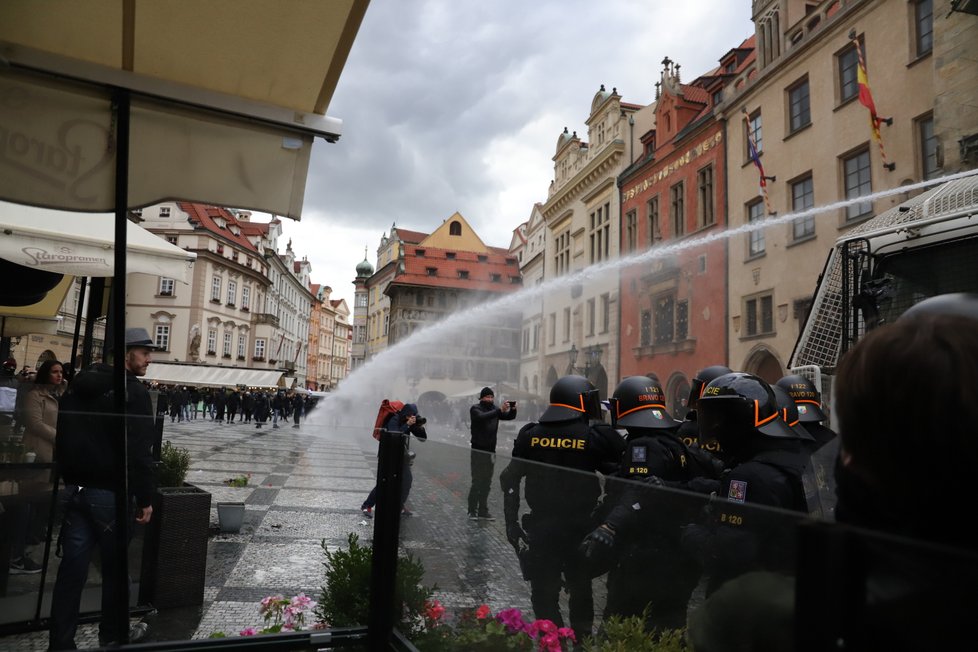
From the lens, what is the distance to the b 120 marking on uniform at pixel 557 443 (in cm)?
413

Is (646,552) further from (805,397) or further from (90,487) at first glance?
(805,397)

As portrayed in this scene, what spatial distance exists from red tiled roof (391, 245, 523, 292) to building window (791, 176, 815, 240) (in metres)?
40.6

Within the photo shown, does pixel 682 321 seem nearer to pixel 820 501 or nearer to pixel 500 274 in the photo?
pixel 820 501

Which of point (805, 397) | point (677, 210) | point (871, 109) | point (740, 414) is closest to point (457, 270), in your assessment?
point (677, 210)

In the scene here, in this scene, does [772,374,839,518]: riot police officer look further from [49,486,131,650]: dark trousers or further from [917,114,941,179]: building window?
[917,114,941,179]: building window

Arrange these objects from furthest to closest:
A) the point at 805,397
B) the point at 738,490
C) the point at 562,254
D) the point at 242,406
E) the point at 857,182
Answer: the point at 562,254
the point at 242,406
the point at 857,182
the point at 805,397
the point at 738,490

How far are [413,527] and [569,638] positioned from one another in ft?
2.36

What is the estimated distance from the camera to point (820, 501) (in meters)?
3.54

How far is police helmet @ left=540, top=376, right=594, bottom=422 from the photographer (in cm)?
425

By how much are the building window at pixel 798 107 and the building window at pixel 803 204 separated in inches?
61.5

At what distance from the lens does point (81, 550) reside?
3.40 metres

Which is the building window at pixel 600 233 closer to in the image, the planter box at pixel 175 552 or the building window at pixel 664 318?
the building window at pixel 664 318

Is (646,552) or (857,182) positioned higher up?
(857,182)

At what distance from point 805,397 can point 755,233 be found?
52.3 feet
